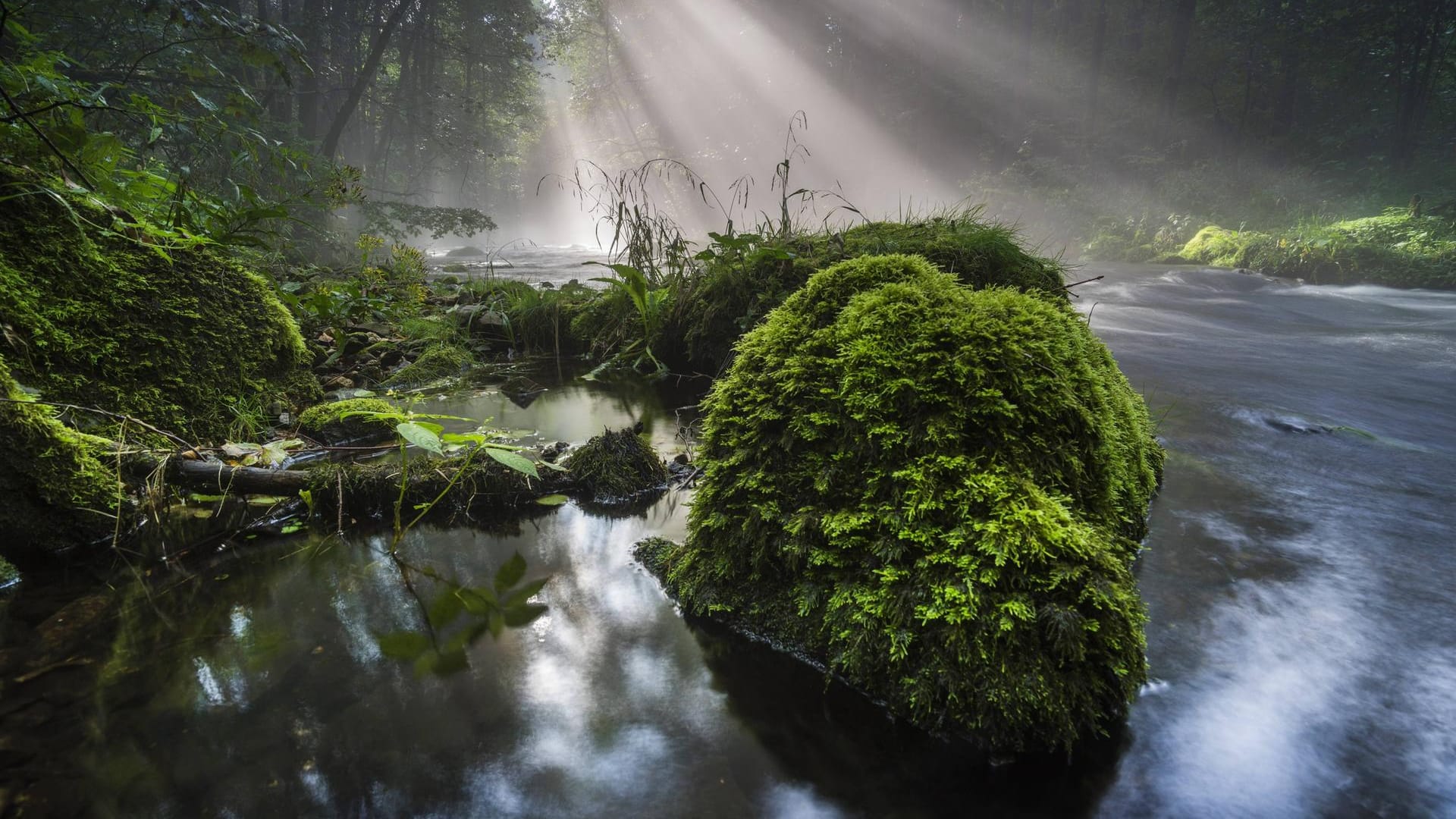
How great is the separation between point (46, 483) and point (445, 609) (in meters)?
1.65

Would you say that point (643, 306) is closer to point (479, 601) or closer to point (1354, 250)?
point (479, 601)

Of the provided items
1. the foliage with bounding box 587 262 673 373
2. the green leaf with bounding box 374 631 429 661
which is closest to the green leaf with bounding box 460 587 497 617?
the green leaf with bounding box 374 631 429 661

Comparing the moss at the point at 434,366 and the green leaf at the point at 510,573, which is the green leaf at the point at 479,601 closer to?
the green leaf at the point at 510,573

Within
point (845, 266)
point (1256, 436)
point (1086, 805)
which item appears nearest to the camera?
point (1086, 805)

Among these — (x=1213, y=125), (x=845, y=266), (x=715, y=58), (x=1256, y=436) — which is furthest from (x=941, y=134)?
(x=845, y=266)

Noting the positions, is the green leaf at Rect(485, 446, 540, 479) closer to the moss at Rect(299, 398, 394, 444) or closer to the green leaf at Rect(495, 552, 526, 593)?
the green leaf at Rect(495, 552, 526, 593)

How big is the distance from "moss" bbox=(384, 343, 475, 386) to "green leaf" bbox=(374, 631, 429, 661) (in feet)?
12.0

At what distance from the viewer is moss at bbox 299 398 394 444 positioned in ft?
12.7

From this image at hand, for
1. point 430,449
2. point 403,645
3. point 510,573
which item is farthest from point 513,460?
point 403,645

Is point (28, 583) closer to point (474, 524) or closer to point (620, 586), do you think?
point (474, 524)

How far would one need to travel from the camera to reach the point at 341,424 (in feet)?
12.9

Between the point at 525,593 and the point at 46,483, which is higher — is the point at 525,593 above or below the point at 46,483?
below

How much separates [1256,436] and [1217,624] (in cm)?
306

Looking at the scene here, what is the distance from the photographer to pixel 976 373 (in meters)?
2.04
